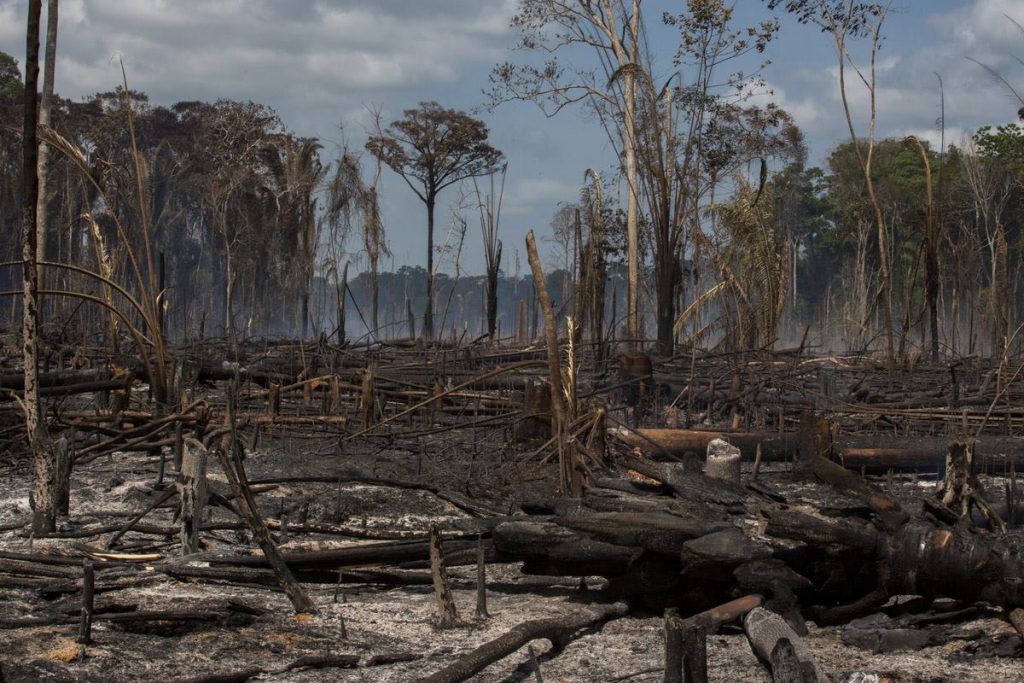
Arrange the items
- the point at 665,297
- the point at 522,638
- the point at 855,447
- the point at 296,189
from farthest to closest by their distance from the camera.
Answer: the point at 296,189 → the point at 665,297 → the point at 855,447 → the point at 522,638

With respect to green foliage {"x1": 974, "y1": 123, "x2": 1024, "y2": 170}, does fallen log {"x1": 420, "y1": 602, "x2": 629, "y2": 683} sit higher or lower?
lower

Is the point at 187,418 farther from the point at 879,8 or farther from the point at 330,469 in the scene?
the point at 879,8

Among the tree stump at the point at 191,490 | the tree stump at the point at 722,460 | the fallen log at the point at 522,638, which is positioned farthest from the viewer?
the tree stump at the point at 722,460

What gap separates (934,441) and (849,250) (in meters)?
44.0

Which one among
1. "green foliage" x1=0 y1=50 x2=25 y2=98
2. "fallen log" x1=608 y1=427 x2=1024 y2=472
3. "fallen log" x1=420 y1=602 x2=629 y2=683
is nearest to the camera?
"fallen log" x1=420 y1=602 x2=629 y2=683

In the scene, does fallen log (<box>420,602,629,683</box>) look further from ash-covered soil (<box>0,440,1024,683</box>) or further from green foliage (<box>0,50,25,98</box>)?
green foliage (<box>0,50,25,98</box>)

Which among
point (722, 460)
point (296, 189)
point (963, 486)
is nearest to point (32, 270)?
point (722, 460)

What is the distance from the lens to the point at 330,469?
8.19 meters

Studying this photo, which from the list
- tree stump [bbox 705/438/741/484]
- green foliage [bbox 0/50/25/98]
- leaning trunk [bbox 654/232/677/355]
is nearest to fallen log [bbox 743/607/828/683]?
tree stump [bbox 705/438/741/484]

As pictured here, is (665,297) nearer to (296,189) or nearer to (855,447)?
(855,447)

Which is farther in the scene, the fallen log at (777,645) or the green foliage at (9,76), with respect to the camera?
the green foliage at (9,76)

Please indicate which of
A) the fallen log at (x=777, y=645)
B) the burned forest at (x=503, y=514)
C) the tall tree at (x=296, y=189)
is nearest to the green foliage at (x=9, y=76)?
the tall tree at (x=296, y=189)

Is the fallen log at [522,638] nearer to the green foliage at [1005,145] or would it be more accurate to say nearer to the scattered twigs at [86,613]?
the scattered twigs at [86,613]

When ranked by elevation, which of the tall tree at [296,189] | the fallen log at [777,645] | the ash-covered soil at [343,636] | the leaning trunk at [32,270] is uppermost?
the tall tree at [296,189]
